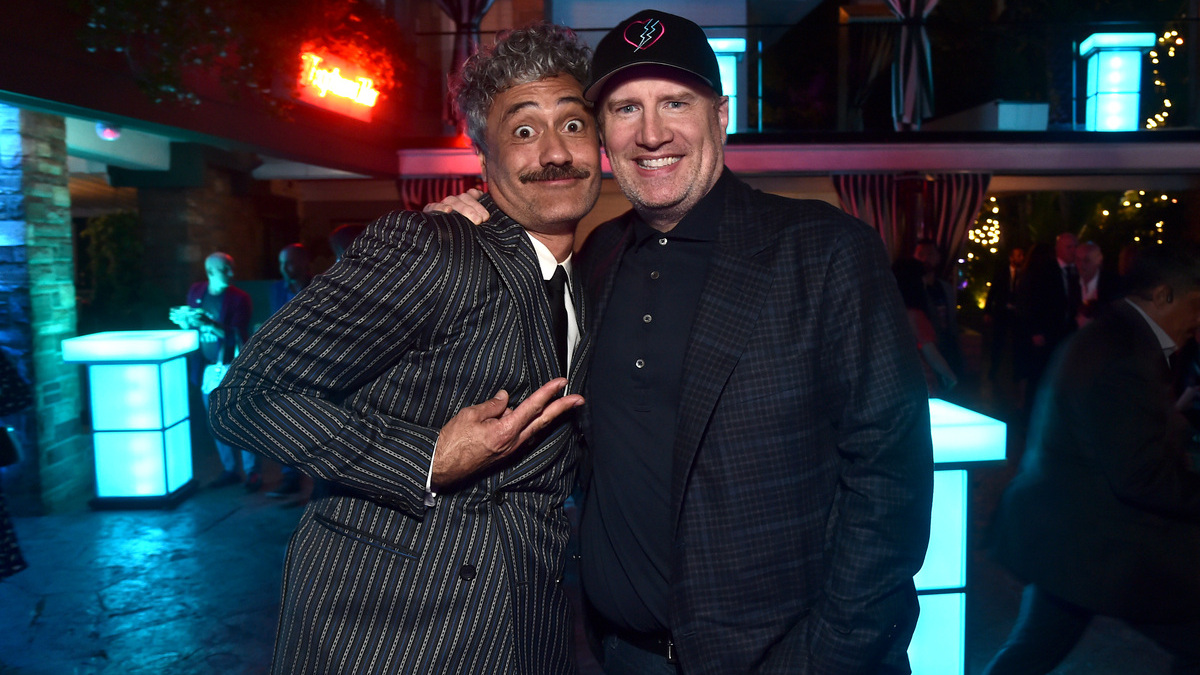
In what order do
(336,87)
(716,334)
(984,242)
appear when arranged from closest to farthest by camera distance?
1. (716,334)
2. (336,87)
3. (984,242)

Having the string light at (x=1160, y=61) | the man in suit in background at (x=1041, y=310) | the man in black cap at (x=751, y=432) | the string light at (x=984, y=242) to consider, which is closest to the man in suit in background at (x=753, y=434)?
the man in black cap at (x=751, y=432)

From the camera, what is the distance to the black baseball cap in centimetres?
164

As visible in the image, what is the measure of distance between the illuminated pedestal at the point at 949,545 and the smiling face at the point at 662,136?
1244 mm

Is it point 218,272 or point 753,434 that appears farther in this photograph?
point 218,272

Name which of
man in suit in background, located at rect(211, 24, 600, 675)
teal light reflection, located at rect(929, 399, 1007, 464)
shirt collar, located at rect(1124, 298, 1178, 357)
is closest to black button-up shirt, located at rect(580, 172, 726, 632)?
man in suit in background, located at rect(211, 24, 600, 675)

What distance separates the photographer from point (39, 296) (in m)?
5.47

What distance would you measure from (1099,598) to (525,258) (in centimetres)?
195

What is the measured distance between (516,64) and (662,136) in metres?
0.37

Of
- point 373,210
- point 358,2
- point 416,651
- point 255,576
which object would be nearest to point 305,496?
point 255,576

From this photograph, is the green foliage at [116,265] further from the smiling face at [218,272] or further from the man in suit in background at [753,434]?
the man in suit in background at [753,434]

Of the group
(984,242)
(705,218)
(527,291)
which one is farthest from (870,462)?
(984,242)

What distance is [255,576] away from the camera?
4367 mm

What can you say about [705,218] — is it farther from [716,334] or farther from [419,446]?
[419,446]

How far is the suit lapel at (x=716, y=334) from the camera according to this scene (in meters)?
1.50
